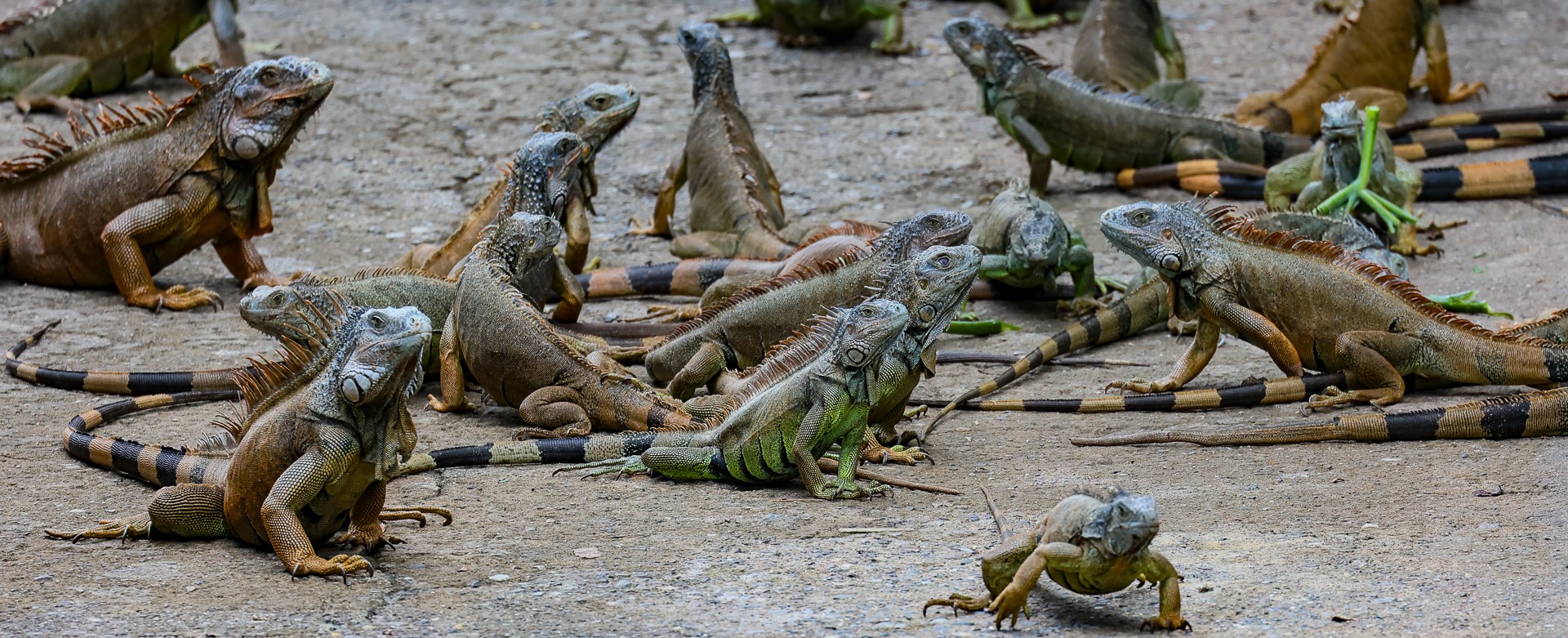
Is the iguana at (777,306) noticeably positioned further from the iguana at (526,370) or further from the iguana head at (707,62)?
the iguana head at (707,62)

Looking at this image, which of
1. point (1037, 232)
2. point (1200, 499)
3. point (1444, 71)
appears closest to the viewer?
point (1200, 499)

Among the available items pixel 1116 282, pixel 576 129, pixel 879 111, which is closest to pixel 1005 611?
pixel 1116 282

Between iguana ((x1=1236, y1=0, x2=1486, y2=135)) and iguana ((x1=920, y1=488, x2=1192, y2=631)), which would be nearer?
iguana ((x1=920, y1=488, x2=1192, y2=631))

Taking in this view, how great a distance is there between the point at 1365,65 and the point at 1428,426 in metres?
5.26

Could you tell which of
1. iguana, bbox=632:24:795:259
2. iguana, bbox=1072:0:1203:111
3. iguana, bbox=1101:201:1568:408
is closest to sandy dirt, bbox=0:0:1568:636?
iguana, bbox=1101:201:1568:408

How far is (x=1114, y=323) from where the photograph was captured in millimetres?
6844

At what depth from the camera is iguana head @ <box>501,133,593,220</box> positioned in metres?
7.04

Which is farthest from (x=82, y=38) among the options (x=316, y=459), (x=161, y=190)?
(x=316, y=459)

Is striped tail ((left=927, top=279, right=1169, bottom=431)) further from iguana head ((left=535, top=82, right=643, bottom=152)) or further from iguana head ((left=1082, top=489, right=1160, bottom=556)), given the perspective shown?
iguana head ((left=1082, top=489, right=1160, bottom=556))

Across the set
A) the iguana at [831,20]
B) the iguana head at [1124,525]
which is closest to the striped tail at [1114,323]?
the iguana head at [1124,525]

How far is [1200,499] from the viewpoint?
478 cm

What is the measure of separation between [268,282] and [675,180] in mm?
2172

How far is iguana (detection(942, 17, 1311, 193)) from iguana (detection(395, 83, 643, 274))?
2.24 m

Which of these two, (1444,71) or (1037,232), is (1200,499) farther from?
(1444,71)
